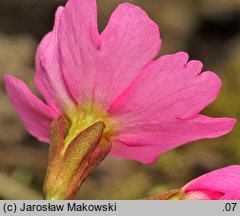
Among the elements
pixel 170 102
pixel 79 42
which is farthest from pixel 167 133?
pixel 79 42

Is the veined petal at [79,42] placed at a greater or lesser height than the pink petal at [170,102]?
greater

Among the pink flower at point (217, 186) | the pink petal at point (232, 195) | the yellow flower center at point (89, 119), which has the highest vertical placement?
the yellow flower center at point (89, 119)

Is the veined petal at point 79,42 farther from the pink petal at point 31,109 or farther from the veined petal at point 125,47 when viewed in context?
the pink petal at point 31,109

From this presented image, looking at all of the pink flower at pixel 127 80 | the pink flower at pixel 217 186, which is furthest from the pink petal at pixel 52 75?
the pink flower at pixel 217 186

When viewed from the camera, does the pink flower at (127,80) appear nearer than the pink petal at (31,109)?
Yes

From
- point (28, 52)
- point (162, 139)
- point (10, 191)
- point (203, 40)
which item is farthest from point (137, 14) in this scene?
point (203, 40)

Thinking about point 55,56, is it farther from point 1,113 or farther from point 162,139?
point 1,113

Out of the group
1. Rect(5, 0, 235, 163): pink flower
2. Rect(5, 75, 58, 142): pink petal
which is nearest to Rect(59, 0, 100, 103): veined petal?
Rect(5, 0, 235, 163): pink flower

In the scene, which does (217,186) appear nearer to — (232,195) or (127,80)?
(232,195)
